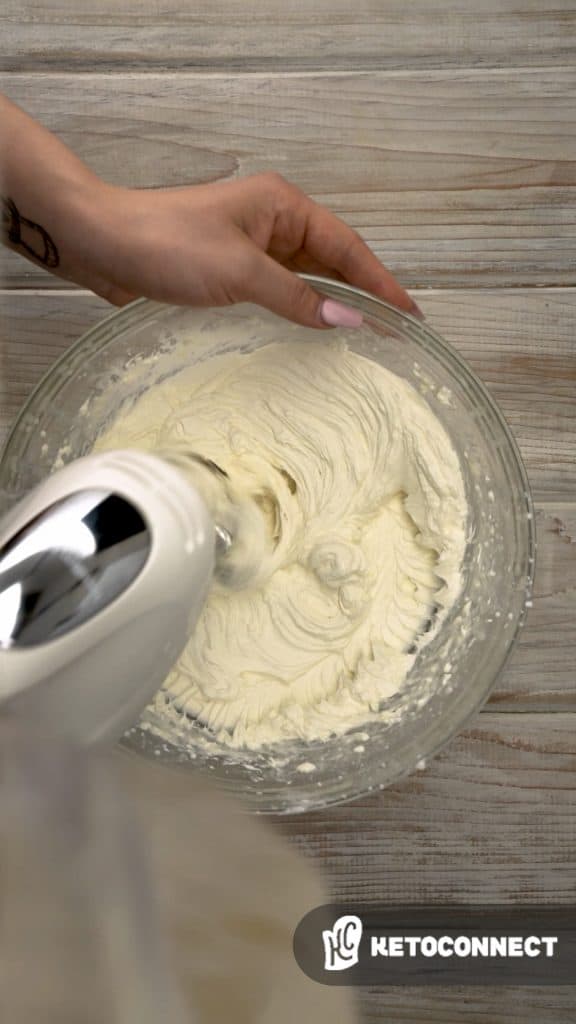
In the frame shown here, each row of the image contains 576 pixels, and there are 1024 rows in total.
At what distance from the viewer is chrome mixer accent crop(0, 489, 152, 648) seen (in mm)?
392

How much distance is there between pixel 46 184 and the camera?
25.2 inches

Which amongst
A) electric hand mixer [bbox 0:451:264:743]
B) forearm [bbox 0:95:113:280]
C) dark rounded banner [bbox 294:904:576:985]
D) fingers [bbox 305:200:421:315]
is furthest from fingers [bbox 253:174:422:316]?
dark rounded banner [bbox 294:904:576:985]

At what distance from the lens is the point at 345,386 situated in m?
0.66

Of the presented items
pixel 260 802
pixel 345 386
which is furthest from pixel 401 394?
pixel 260 802

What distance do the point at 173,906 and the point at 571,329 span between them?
538 millimetres

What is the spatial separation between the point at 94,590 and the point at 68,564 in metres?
0.02

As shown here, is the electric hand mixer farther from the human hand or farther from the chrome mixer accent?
the human hand

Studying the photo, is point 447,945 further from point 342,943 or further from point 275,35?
point 275,35

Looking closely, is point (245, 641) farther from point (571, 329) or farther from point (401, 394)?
point (571, 329)

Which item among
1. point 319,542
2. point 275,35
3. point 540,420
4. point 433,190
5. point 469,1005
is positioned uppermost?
point 275,35

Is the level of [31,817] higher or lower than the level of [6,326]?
lower

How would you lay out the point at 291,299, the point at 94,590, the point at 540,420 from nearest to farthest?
the point at 94,590 < the point at 291,299 < the point at 540,420

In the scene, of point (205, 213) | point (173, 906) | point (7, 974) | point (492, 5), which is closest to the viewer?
point (7, 974)

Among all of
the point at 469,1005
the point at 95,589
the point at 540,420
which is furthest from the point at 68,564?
the point at 469,1005
